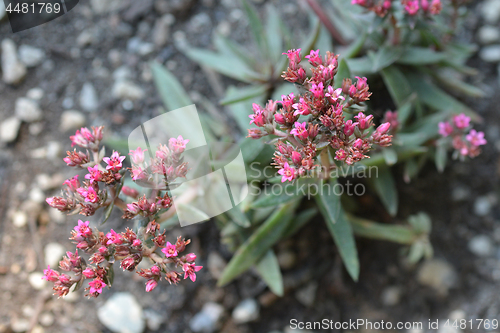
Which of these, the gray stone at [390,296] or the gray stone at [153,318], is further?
the gray stone at [390,296]

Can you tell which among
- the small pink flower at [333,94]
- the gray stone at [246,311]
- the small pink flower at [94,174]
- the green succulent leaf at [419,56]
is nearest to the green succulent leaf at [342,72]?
the small pink flower at [333,94]

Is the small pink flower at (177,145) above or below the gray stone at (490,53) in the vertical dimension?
above

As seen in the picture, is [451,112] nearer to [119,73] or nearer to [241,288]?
[241,288]

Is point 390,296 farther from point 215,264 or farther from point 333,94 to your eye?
point 333,94

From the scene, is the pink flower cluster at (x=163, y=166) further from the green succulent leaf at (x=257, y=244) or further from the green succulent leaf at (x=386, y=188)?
the green succulent leaf at (x=386, y=188)

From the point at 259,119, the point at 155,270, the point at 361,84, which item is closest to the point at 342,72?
the point at 361,84
